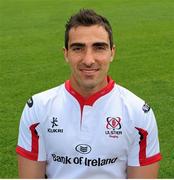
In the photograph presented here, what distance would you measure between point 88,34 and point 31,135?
77 cm

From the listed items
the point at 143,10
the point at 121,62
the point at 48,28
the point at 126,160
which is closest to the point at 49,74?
the point at 121,62

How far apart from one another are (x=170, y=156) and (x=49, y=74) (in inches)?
174

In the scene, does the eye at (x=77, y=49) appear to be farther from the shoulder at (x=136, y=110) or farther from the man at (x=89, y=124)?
the shoulder at (x=136, y=110)

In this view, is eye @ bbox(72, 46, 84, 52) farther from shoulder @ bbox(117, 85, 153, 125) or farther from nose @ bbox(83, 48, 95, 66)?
shoulder @ bbox(117, 85, 153, 125)

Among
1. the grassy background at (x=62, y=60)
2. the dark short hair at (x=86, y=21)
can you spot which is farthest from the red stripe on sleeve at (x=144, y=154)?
the grassy background at (x=62, y=60)

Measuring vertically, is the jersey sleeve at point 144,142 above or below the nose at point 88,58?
below

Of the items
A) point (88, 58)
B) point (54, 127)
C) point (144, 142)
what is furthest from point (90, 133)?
point (88, 58)

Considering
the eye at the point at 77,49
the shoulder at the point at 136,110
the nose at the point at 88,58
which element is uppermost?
the eye at the point at 77,49

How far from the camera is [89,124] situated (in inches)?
114

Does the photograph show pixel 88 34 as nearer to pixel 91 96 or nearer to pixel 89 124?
pixel 91 96

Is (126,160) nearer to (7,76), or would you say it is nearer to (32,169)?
(32,169)

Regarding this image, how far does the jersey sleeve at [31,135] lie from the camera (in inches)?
116

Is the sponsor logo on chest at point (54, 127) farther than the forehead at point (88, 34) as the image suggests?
Yes

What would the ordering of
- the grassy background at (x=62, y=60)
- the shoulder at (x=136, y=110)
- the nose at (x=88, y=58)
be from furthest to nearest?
the grassy background at (x=62, y=60) < the shoulder at (x=136, y=110) < the nose at (x=88, y=58)
